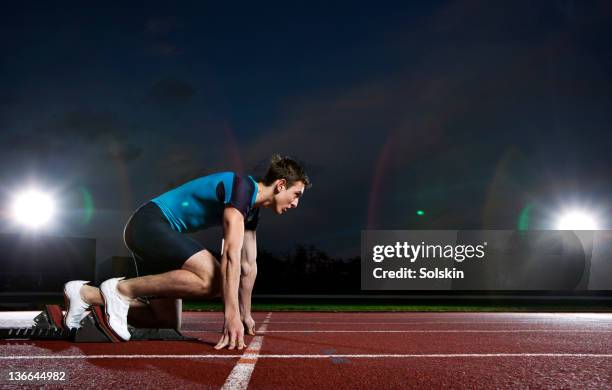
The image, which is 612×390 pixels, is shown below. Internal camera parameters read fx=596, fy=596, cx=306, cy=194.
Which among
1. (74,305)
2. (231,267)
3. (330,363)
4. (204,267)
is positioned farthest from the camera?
(74,305)

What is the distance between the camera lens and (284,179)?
16.5 ft

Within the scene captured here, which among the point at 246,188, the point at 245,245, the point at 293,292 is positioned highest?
the point at 246,188

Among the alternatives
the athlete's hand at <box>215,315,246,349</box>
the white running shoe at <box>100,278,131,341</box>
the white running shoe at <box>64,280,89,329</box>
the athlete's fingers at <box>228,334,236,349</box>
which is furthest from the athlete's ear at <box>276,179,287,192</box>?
the white running shoe at <box>64,280,89,329</box>

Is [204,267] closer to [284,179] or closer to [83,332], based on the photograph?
[284,179]

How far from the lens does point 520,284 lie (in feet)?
135

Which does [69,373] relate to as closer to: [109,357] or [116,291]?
[109,357]

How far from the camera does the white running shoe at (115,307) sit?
4930 mm

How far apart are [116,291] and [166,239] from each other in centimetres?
61

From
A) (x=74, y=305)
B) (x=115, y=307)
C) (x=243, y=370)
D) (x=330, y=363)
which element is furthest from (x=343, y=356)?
(x=74, y=305)

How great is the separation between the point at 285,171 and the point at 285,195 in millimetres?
209

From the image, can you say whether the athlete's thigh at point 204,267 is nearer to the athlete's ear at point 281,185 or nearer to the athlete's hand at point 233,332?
the athlete's hand at point 233,332

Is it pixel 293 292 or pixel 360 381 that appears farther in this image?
pixel 293 292

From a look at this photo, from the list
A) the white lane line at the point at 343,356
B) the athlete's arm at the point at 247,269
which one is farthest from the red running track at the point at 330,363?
the athlete's arm at the point at 247,269

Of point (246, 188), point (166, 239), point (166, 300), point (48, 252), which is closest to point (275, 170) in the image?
point (246, 188)
